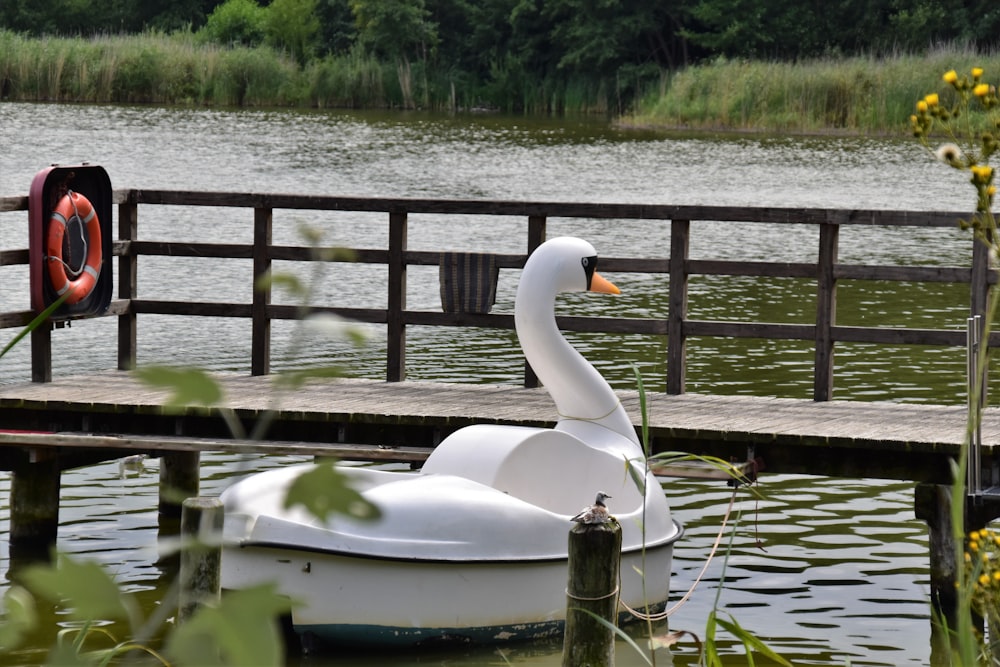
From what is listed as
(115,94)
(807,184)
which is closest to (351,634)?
(807,184)

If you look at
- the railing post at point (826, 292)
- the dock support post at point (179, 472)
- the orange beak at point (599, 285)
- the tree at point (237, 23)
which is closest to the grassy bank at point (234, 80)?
the tree at point (237, 23)

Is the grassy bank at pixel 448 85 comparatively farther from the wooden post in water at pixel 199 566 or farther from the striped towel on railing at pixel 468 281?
the wooden post in water at pixel 199 566

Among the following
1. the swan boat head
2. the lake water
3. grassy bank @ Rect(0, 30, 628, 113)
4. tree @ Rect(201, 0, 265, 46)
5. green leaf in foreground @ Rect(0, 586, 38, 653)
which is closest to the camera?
green leaf in foreground @ Rect(0, 586, 38, 653)

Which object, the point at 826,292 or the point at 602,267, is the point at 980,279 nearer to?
the point at 826,292

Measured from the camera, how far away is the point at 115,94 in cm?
4709

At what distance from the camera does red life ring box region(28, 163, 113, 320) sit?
7.68 meters

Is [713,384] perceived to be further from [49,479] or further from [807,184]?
[807,184]

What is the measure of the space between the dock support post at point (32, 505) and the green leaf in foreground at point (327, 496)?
21.5 ft

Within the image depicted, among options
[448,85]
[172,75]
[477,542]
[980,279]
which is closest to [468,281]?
[980,279]

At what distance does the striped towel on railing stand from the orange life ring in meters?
1.72

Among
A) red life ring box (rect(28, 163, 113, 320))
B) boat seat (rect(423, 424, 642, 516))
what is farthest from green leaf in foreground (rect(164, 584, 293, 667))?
red life ring box (rect(28, 163, 113, 320))

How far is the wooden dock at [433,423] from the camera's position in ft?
22.0

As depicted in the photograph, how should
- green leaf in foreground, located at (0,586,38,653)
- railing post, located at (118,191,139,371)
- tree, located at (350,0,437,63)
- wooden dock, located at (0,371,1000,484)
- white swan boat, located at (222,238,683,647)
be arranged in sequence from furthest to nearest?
1. tree, located at (350,0,437,63)
2. railing post, located at (118,191,139,371)
3. wooden dock, located at (0,371,1000,484)
4. white swan boat, located at (222,238,683,647)
5. green leaf in foreground, located at (0,586,38,653)

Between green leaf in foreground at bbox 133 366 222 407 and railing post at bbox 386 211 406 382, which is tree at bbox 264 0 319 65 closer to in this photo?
railing post at bbox 386 211 406 382
